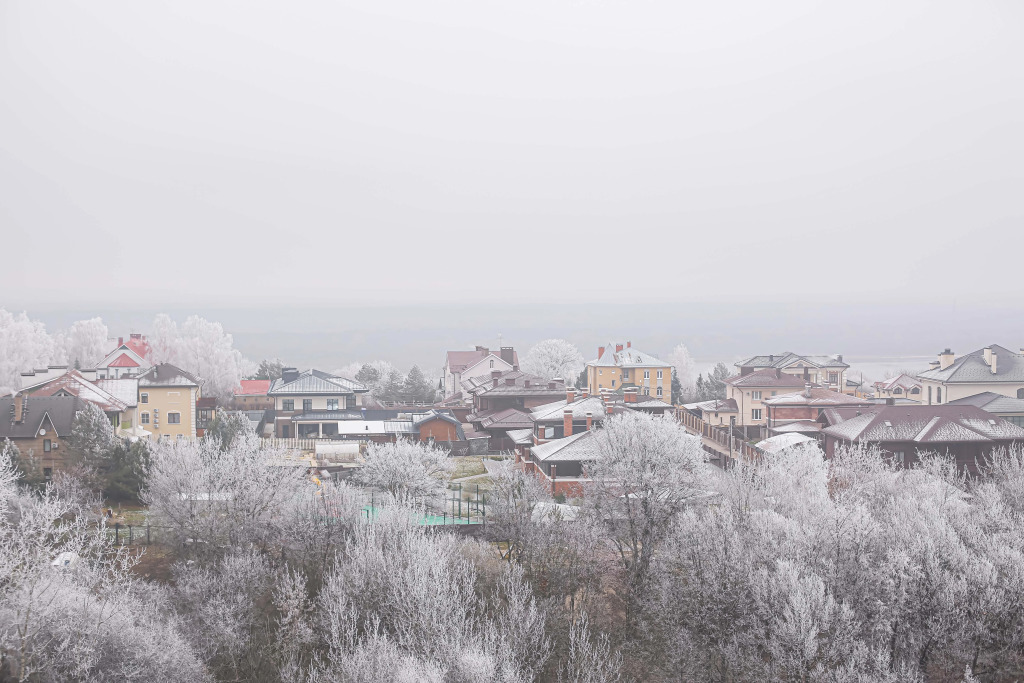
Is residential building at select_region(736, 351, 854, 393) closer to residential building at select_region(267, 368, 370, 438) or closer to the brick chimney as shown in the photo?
residential building at select_region(267, 368, 370, 438)

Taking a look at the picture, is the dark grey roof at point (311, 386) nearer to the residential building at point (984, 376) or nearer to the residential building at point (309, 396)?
the residential building at point (309, 396)

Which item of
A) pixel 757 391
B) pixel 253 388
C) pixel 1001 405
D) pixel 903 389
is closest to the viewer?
pixel 1001 405

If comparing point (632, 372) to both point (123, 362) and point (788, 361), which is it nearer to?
point (788, 361)

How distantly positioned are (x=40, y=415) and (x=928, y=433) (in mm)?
44610

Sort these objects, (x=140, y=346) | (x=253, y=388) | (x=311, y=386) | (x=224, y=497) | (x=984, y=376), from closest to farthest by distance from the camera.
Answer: (x=224, y=497) → (x=984, y=376) → (x=311, y=386) → (x=253, y=388) → (x=140, y=346)

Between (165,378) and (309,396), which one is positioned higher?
(165,378)

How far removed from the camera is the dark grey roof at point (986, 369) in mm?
56438

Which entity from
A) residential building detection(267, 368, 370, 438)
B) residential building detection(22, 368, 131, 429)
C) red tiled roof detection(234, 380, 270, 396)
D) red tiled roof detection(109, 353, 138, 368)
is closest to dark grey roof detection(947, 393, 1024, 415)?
residential building detection(267, 368, 370, 438)

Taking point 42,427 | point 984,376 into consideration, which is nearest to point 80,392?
point 42,427

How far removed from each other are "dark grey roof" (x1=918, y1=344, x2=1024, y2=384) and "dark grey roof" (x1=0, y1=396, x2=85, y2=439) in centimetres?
5767

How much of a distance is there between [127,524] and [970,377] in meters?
56.1

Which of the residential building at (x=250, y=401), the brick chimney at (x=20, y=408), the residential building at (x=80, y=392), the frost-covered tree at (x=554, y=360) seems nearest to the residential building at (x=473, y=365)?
the frost-covered tree at (x=554, y=360)

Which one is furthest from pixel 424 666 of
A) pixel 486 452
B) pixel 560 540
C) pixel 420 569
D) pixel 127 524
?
pixel 486 452

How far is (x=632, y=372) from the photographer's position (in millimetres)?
79750
